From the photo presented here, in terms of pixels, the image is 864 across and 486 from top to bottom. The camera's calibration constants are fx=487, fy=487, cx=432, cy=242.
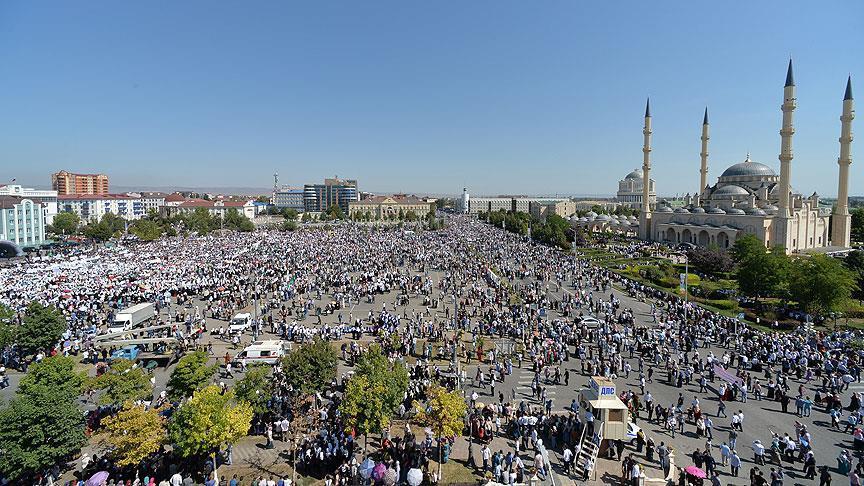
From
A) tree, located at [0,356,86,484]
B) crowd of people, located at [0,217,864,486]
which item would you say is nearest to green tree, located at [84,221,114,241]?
crowd of people, located at [0,217,864,486]

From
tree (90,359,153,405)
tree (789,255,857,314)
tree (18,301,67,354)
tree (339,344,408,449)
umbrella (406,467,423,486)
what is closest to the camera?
umbrella (406,467,423,486)

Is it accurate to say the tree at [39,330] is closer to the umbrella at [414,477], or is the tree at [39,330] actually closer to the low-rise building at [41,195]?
the umbrella at [414,477]

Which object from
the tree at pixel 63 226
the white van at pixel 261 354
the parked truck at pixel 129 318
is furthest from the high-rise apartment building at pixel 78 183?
the white van at pixel 261 354

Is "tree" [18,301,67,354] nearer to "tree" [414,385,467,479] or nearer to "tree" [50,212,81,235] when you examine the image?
"tree" [414,385,467,479]

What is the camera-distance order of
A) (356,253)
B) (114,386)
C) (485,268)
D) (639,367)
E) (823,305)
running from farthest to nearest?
(356,253) < (485,268) < (823,305) < (639,367) < (114,386)

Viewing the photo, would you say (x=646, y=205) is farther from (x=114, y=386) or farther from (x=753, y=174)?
(x=114, y=386)

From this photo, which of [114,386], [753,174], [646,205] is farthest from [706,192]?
[114,386]
